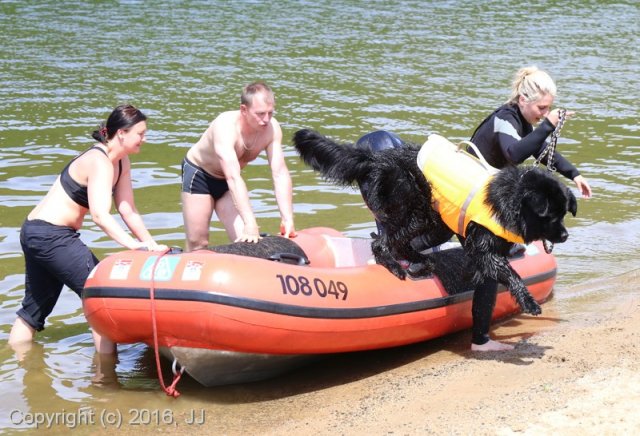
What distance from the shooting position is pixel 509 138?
6.05 metres

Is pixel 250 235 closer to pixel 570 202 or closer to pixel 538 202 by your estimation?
pixel 538 202

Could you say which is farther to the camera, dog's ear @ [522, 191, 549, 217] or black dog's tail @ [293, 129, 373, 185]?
black dog's tail @ [293, 129, 373, 185]

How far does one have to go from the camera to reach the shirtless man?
248 inches

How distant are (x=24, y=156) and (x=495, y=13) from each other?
41.6ft

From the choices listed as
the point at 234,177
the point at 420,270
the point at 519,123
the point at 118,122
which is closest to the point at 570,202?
the point at 519,123

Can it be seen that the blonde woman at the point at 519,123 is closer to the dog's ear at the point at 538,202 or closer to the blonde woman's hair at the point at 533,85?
the blonde woman's hair at the point at 533,85

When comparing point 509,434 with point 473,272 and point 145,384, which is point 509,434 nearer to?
point 473,272

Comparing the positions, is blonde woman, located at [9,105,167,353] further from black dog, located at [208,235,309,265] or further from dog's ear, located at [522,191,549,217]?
dog's ear, located at [522,191,549,217]

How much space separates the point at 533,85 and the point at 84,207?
2724 millimetres

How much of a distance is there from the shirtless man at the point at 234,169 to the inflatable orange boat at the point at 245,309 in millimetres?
816

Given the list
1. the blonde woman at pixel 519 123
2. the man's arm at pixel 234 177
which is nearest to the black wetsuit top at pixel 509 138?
the blonde woman at pixel 519 123

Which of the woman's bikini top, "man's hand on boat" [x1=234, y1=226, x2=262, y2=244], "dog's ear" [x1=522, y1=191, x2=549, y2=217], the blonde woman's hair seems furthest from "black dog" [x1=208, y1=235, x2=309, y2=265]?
the blonde woman's hair

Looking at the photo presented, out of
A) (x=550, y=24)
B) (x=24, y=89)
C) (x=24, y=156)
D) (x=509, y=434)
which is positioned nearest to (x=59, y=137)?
(x=24, y=156)

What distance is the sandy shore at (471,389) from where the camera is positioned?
14.9 ft
